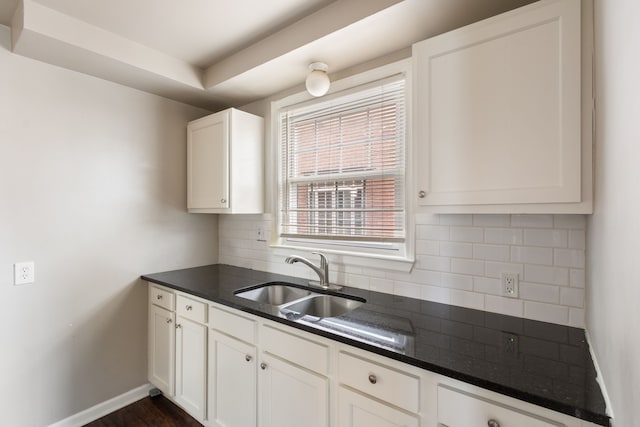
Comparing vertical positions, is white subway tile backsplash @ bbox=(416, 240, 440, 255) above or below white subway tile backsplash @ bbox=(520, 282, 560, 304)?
above

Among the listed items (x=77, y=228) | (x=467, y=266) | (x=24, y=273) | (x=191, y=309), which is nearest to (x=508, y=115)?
(x=467, y=266)

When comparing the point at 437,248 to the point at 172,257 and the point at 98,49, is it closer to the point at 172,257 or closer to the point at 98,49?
the point at 172,257

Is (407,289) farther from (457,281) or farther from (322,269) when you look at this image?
(322,269)

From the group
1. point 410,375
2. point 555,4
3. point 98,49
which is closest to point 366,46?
point 555,4

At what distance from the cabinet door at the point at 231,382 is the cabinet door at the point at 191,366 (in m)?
0.07

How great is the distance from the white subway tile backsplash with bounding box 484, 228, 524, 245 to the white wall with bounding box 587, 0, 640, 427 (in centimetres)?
40

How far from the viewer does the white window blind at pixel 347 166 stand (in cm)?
192

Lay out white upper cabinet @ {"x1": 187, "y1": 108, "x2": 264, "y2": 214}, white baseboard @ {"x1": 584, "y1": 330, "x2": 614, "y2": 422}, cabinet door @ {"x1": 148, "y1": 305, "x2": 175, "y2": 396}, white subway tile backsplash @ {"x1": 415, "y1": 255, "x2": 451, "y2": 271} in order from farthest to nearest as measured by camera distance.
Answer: white upper cabinet @ {"x1": 187, "y1": 108, "x2": 264, "y2": 214}
cabinet door @ {"x1": 148, "y1": 305, "x2": 175, "y2": 396}
white subway tile backsplash @ {"x1": 415, "y1": 255, "x2": 451, "y2": 271}
white baseboard @ {"x1": 584, "y1": 330, "x2": 614, "y2": 422}

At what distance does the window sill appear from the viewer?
184 centimetres

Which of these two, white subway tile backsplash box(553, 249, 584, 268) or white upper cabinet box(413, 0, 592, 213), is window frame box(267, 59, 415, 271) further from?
white subway tile backsplash box(553, 249, 584, 268)

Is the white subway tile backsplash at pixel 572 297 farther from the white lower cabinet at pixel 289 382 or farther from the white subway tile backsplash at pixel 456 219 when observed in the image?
the white lower cabinet at pixel 289 382

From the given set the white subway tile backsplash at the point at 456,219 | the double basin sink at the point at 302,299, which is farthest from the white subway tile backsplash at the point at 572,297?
the double basin sink at the point at 302,299

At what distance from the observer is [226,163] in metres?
2.31

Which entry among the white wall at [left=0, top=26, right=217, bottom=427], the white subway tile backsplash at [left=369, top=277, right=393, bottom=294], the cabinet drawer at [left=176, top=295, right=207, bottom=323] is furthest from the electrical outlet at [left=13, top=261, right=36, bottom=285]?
the white subway tile backsplash at [left=369, top=277, right=393, bottom=294]
